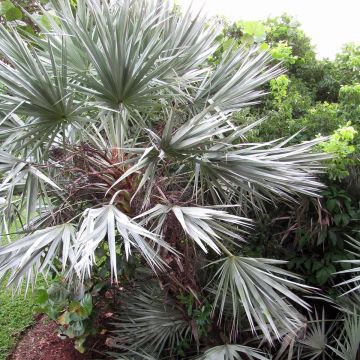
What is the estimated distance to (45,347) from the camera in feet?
11.7

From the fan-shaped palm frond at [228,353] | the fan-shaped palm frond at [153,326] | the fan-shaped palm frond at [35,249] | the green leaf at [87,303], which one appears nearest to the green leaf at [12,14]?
the fan-shaped palm frond at [35,249]

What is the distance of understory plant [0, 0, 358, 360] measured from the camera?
218 centimetres

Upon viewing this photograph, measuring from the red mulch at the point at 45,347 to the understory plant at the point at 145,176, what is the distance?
20.2 inches

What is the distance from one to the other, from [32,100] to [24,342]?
2424 millimetres

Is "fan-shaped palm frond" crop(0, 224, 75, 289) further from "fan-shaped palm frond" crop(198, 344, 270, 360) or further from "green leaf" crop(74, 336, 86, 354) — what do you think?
"green leaf" crop(74, 336, 86, 354)

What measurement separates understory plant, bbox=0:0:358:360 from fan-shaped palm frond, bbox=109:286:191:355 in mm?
12

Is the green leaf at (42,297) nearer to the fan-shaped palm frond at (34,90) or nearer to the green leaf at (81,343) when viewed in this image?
the green leaf at (81,343)

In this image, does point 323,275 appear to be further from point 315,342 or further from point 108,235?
point 108,235

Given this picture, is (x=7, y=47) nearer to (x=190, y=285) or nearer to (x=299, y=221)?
(x=190, y=285)

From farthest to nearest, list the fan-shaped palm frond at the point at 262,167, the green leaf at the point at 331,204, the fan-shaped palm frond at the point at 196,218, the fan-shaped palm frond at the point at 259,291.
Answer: the green leaf at the point at 331,204 < the fan-shaped palm frond at the point at 262,167 < the fan-shaped palm frond at the point at 259,291 < the fan-shaped palm frond at the point at 196,218

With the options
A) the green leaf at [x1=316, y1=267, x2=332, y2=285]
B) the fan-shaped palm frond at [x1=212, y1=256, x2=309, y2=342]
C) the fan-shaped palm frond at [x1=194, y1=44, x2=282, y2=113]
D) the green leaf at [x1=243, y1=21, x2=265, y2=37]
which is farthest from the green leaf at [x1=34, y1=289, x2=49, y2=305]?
the green leaf at [x1=243, y1=21, x2=265, y2=37]

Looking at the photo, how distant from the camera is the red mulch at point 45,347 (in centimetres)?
345

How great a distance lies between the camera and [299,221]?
9.41 ft

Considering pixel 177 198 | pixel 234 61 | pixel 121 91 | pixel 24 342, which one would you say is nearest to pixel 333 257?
pixel 177 198
